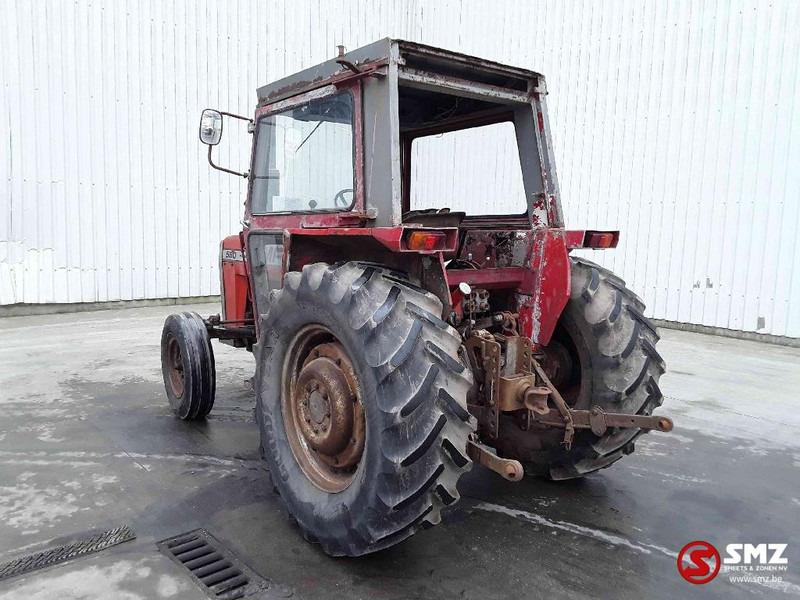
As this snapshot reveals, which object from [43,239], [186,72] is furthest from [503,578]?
[186,72]

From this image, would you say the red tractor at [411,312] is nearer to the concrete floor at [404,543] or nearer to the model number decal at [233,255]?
the concrete floor at [404,543]

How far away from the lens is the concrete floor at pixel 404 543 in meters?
2.71

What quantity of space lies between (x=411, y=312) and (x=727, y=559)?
197 cm

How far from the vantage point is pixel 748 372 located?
682 cm

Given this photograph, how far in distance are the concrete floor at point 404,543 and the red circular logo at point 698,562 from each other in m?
0.05

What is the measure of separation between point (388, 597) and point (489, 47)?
10.7 m

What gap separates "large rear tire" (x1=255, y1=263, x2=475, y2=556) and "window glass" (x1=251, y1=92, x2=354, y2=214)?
0.70m

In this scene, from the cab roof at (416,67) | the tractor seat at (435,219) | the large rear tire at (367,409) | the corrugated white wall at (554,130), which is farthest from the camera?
the corrugated white wall at (554,130)

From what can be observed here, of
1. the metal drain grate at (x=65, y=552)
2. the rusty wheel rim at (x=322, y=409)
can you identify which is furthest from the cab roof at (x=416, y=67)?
the metal drain grate at (x=65, y=552)

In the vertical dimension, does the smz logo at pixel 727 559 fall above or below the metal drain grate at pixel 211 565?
below

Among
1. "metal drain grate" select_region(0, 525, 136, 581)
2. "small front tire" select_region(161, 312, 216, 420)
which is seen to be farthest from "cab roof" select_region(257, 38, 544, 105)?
"metal drain grate" select_region(0, 525, 136, 581)

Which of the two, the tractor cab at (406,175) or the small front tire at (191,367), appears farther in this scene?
the small front tire at (191,367)

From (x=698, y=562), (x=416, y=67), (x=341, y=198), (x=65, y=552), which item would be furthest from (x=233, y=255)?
(x=698, y=562)

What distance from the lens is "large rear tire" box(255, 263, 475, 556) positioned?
8.05 ft
